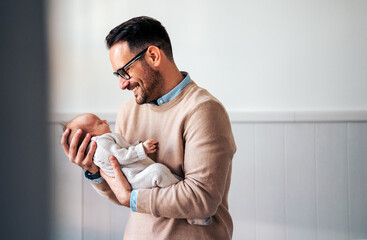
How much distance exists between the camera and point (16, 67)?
15 cm

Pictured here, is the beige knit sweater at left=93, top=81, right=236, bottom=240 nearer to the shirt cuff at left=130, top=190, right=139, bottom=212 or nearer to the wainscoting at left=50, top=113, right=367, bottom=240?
the shirt cuff at left=130, top=190, right=139, bottom=212

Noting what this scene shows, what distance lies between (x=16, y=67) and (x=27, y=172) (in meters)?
0.05

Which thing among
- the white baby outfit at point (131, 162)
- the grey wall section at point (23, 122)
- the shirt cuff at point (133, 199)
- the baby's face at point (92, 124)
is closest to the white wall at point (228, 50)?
the baby's face at point (92, 124)

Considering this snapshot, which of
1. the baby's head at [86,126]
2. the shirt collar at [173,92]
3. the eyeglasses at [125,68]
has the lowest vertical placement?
the baby's head at [86,126]

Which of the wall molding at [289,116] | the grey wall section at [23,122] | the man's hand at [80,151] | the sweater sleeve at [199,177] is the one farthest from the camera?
the wall molding at [289,116]

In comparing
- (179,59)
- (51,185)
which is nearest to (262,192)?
(179,59)

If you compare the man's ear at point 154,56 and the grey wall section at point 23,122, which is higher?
the man's ear at point 154,56

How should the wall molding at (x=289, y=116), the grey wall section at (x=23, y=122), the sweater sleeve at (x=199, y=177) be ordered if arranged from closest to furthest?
the grey wall section at (x=23, y=122) → the sweater sleeve at (x=199, y=177) → the wall molding at (x=289, y=116)

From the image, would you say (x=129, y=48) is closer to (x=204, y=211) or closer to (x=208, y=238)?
(x=204, y=211)

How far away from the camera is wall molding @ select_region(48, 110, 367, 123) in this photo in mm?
1933

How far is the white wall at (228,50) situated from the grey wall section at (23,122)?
1.83 metres

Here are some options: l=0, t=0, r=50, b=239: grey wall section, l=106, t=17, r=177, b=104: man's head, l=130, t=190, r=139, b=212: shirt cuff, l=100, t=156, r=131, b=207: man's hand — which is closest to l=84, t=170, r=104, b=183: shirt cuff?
l=100, t=156, r=131, b=207: man's hand

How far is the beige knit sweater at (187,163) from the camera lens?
2.98ft

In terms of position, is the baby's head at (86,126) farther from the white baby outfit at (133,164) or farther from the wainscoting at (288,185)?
the wainscoting at (288,185)
